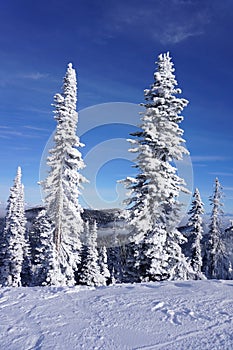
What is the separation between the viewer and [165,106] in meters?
15.8

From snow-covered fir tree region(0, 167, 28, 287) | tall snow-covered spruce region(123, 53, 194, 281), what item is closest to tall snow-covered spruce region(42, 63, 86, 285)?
tall snow-covered spruce region(123, 53, 194, 281)

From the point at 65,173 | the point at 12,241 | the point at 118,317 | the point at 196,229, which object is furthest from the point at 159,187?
the point at 12,241

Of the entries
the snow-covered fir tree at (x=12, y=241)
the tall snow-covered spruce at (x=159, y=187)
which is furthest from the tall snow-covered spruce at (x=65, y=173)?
the snow-covered fir tree at (x=12, y=241)

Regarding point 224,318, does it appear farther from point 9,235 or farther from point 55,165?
point 9,235

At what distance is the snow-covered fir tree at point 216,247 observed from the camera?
34125 millimetres

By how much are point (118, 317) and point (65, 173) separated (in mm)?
14718

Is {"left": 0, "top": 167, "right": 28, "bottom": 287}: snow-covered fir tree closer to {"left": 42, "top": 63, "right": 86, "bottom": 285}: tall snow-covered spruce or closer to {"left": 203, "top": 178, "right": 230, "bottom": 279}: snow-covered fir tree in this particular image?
{"left": 42, "top": 63, "right": 86, "bottom": 285}: tall snow-covered spruce

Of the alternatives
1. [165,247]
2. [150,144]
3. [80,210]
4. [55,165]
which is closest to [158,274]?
[165,247]

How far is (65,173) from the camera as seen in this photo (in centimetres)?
1969

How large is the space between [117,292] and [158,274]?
732cm

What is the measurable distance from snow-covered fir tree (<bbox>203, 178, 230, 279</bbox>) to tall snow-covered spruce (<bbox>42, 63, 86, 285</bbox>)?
64.3ft

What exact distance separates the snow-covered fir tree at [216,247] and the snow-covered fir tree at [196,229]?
2.04m

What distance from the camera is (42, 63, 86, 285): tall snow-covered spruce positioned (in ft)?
64.5

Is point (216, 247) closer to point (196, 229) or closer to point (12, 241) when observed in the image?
point (196, 229)
